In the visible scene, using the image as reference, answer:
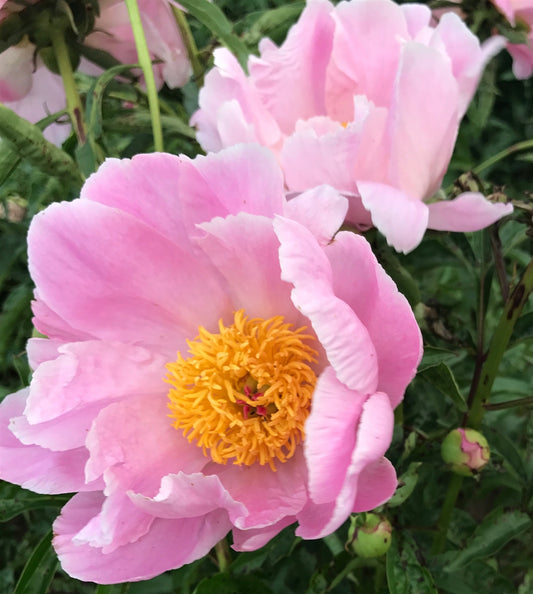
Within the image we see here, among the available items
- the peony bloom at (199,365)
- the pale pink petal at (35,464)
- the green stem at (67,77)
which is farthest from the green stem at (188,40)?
the pale pink petal at (35,464)

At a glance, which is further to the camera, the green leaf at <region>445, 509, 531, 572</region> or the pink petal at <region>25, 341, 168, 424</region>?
the green leaf at <region>445, 509, 531, 572</region>

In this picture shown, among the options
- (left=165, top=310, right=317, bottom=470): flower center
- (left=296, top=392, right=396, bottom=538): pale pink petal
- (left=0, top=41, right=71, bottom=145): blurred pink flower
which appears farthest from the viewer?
(left=0, top=41, right=71, bottom=145): blurred pink flower

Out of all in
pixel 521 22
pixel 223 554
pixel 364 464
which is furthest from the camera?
pixel 521 22

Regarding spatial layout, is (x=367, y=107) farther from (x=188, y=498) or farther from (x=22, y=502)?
(x=22, y=502)

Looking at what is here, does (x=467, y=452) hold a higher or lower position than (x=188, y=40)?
lower

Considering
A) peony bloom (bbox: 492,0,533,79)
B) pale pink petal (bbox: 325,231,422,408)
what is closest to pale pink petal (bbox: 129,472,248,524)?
pale pink petal (bbox: 325,231,422,408)

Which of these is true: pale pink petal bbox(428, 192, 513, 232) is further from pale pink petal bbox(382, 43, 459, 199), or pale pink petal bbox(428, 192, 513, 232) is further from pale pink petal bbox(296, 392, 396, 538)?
pale pink petal bbox(296, 392, 396, 538)

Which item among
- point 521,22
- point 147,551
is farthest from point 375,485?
point 521,22

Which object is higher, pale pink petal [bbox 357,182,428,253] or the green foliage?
pale pink petal [bbox 357,182,428,253]
